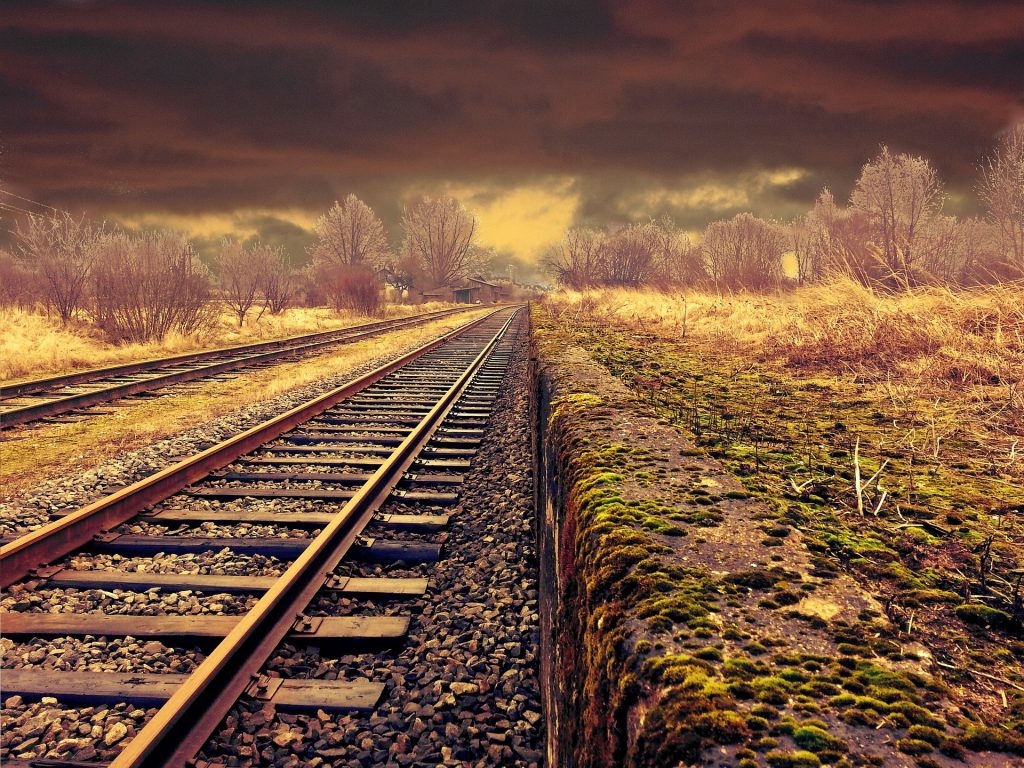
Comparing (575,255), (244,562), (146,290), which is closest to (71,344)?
(146,290)

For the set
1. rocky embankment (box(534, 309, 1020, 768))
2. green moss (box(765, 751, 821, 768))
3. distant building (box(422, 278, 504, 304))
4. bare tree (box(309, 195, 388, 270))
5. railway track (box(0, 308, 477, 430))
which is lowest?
railway track (box(0, 308, 477, 430))

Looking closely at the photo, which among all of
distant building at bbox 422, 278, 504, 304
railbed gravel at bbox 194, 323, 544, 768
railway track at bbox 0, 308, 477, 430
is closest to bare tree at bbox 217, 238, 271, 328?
railway track at bbox 0, 308, 477, 430

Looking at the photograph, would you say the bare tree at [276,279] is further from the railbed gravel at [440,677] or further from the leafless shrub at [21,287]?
the railbed gravel at [440,677]

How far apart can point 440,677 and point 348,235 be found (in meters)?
67.9

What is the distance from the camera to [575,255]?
58.7 m

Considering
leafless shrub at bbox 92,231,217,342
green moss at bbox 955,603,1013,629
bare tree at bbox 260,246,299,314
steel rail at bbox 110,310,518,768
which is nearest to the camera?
green moss at bbox 955,603,1013,629

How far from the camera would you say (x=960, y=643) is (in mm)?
1223

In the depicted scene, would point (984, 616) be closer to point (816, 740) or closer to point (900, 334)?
point (816, 740)

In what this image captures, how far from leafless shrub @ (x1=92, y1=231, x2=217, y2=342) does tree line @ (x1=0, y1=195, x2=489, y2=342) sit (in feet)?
0.10

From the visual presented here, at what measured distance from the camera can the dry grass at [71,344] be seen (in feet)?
42.8

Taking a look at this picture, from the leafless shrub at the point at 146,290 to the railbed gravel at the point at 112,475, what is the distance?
1170 cm

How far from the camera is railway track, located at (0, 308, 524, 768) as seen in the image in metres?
2.46

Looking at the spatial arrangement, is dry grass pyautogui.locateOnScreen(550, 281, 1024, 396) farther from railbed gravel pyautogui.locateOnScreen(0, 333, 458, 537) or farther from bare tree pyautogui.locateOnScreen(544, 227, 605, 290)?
bare tree pyautogui.locateOnScreen(544, 227, 605, 290)

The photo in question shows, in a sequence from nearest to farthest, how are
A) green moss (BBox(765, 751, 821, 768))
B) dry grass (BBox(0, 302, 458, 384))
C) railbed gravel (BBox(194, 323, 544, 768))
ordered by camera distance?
green moss (BBox(765, 751, 821, 768)) → railbed gravel (BBox(194, 323, 544, 768)) → dry grass (BBox(0, 302, 458, 384))
